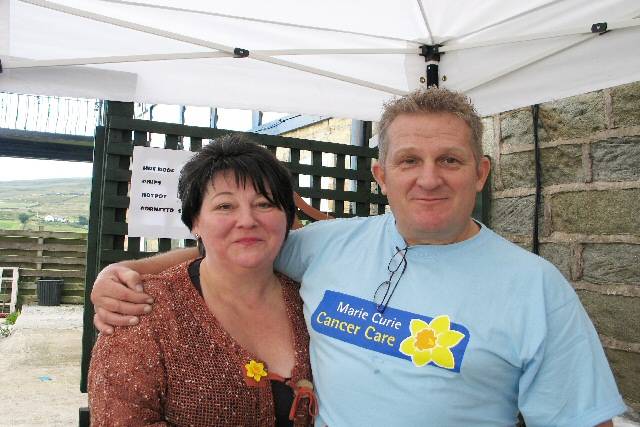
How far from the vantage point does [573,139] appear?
267cm

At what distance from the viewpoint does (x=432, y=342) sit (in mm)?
1302

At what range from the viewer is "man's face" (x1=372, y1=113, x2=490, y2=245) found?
140 cm

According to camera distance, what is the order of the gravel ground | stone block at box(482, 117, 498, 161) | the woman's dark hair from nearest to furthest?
the woman's dark hair, stone block at box(482, 117, 498, 161), the gravel ground

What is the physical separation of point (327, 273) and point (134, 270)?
1.99 feet

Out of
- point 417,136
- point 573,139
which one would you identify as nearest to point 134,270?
point 417,136

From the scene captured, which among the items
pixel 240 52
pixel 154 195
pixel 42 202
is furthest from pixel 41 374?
pixel 42 202

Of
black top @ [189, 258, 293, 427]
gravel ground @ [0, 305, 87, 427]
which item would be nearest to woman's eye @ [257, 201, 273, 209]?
black top @ [189, 258, 293, 427]

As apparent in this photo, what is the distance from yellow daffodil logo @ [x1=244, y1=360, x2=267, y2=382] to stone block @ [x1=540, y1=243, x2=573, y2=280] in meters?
1.84

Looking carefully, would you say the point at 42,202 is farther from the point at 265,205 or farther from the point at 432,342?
the point at 432,342

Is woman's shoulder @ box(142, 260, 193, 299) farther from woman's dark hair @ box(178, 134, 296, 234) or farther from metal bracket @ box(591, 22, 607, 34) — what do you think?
metal bracket @ box(591, 22, 607, 34)

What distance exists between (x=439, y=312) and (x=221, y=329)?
0.61 metres

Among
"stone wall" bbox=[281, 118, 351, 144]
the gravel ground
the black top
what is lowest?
the gravel ground

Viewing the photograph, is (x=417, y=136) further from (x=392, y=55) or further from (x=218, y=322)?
(x=392, y=55)

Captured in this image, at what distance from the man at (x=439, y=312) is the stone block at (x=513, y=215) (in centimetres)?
148
